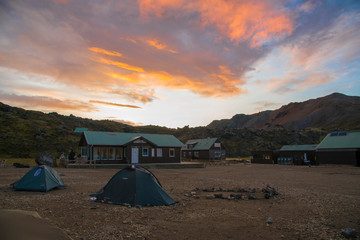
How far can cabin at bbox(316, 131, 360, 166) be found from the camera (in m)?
40.2

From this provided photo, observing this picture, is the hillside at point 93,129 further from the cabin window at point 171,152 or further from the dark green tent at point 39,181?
the dark green tent at point 39,181

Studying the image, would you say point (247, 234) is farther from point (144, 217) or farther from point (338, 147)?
point (338, 147)

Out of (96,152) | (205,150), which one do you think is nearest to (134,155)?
(96,152)

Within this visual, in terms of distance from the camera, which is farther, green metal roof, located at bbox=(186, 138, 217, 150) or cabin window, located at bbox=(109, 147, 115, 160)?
green metal roof, located at bbox=(186, 138, 217, 150)

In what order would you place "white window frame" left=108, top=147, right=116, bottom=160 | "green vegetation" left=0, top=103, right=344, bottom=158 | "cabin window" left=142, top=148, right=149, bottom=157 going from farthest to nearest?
"green vegetation" left=0, top=103, right=344, bottom=158
"cabin window" left=142, top=148, right=149, bottom=157
"white window frame" left=108, top=147, right=116, bottom=160

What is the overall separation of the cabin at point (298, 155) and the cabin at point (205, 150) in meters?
14.0

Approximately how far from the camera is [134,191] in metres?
11.0

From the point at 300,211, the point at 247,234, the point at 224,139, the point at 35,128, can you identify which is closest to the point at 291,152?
the point at 224,139

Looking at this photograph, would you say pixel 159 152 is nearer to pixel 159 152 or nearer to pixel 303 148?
pixel 159 152

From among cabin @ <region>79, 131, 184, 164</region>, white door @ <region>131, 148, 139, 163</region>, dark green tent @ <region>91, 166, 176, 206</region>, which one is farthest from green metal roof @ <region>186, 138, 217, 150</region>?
dark green tent @ <region>91, 166, 176, 206</region>

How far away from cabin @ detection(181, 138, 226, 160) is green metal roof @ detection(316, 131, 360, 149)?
896 inches

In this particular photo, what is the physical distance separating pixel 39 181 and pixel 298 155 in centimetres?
4822

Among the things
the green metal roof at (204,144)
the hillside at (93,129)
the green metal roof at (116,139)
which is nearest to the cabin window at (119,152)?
the green metal roof at (116,139)

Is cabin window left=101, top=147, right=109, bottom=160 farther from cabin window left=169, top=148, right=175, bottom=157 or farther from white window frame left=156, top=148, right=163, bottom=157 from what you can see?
cabin window left=169, top=148, right=175, bottom=157
